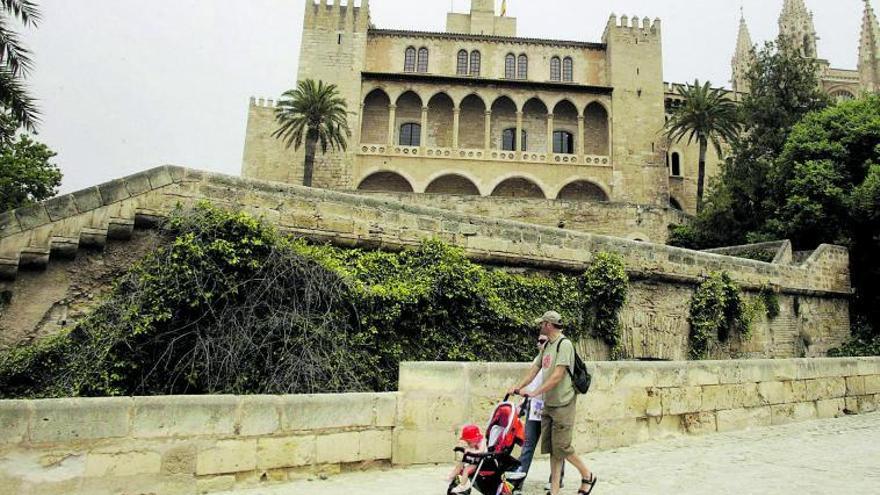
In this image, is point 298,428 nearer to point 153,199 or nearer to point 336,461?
point 336,461

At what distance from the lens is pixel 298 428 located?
5.47m

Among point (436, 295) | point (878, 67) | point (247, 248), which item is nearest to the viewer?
point (247, 248)

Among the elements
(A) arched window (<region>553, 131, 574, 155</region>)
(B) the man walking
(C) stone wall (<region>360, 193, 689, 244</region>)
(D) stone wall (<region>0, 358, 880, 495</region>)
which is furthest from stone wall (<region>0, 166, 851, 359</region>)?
(A) arched window (<region>553, 131, 574, 155</region>)

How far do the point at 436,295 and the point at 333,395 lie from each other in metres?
4.47

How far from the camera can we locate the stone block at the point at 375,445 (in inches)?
227

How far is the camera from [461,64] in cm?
4222

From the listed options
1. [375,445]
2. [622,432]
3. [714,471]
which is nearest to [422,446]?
[375,445]

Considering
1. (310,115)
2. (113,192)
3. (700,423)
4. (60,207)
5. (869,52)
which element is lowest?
(700,423)

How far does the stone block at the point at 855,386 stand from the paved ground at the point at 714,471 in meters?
2.20

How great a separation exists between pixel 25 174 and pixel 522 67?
→ 30613mm

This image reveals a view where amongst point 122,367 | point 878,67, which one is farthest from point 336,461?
point 878,67

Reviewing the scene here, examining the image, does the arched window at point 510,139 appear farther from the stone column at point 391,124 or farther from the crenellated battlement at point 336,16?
the crenellated battlement at point 336,16

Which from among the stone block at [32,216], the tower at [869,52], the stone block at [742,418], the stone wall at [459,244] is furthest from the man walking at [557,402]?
the tower at [869,52]

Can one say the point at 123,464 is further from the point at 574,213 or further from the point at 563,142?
the point at 563,142
